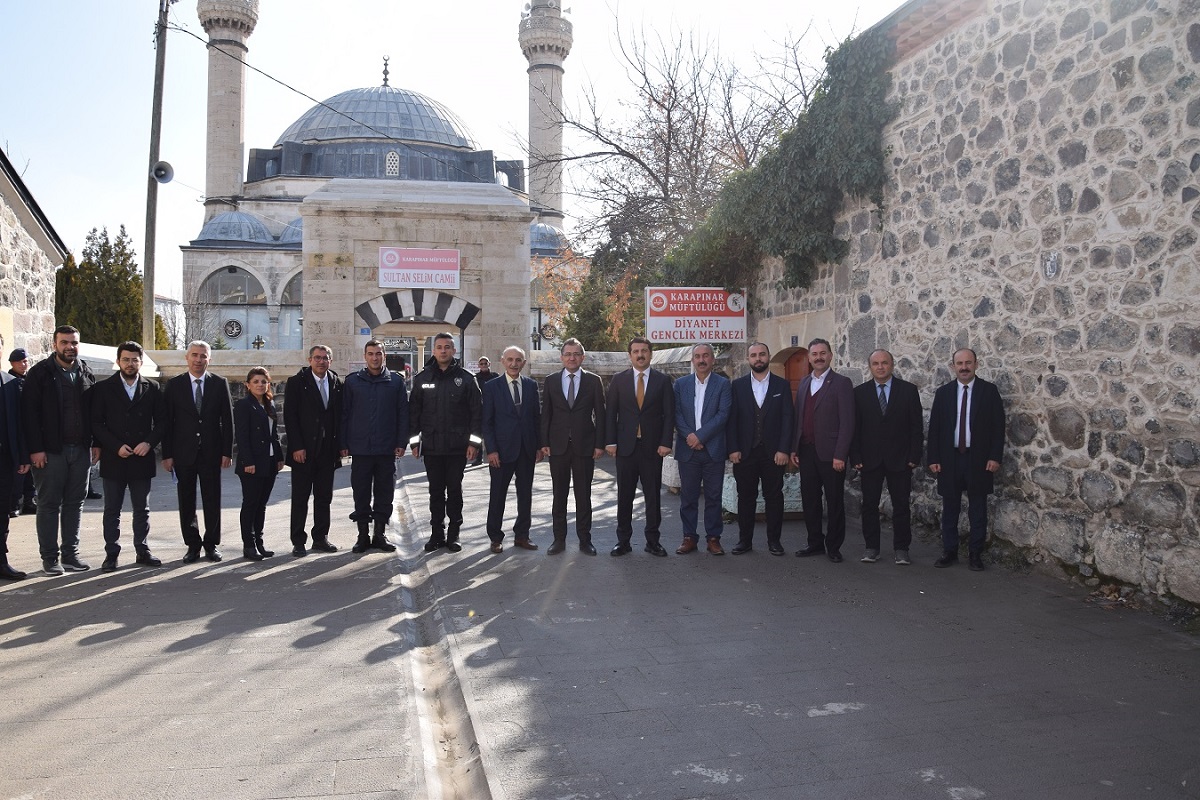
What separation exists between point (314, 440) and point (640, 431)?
2.67 meters

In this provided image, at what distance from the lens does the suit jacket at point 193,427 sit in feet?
24.1

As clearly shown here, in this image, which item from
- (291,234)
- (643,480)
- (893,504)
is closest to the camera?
(893,504)

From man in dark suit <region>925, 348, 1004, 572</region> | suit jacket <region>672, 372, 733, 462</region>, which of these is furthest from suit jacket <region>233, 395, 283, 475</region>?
man in dark suit <region>925, 348, 1004, 572</region>

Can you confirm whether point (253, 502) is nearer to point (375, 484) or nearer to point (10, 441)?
point (375, 484)

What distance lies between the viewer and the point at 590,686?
436 centimetres

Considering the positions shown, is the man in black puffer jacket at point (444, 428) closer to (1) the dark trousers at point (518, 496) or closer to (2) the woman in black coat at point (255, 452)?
(1) the dark trousers at point (518, 496)

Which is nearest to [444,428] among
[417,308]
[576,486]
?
[576,486]

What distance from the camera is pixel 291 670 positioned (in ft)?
15.0

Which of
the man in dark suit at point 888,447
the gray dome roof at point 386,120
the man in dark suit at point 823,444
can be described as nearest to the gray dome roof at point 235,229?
the gray dome roof at point 386,120

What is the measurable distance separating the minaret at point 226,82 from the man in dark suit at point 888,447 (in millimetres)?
46941

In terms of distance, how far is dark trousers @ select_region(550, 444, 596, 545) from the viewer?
25.8ft

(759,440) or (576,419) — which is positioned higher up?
(576,419)

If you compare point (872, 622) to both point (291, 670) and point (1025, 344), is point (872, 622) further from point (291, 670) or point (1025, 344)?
point (291, 670)

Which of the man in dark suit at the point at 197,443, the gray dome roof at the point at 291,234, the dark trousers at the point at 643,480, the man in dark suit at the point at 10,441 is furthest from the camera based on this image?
the gray dome roof at the point at 291,234
